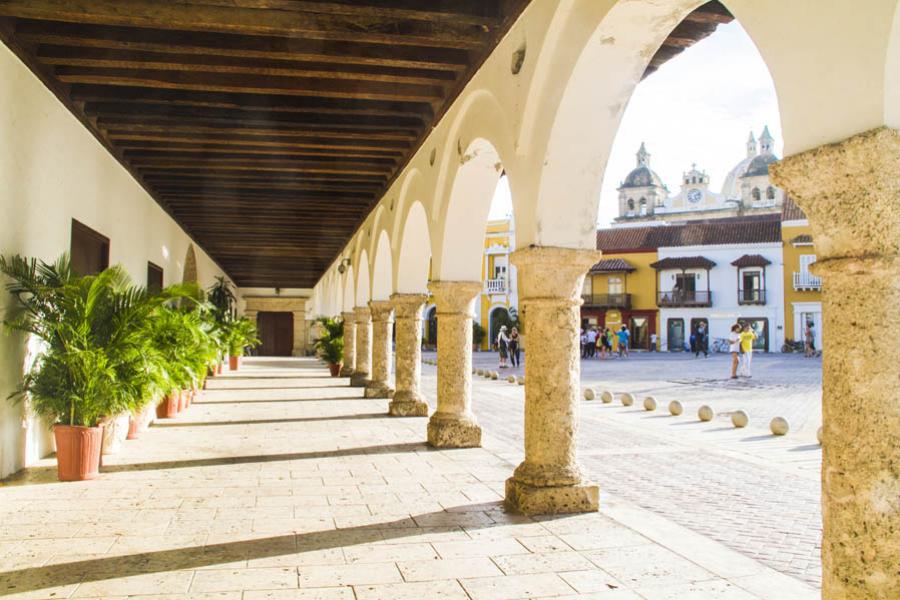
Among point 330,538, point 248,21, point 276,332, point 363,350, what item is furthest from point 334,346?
point 276,332

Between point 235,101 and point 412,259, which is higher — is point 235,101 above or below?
above

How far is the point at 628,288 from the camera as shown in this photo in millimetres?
42156

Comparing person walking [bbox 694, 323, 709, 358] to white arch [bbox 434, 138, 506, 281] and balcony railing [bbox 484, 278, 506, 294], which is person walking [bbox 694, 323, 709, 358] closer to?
balcony railing [bbox 484, 278, 506, 294]

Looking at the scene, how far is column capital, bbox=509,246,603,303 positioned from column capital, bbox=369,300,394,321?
282 inches

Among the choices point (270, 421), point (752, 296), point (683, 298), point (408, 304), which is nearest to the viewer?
point (270, 421)

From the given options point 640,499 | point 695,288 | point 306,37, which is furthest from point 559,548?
point 695,288

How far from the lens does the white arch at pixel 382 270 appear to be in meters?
12.0

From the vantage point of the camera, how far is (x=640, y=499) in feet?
17.5

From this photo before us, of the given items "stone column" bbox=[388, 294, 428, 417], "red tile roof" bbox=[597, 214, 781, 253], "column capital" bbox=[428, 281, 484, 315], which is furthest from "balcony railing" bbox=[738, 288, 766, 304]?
"column capital" bbox=[428, 281, 484, 315]

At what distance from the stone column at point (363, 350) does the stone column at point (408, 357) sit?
4.35 m

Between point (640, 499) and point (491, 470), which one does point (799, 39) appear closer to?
point (640, 499)

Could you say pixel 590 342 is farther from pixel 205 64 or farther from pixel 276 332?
pixel 205 64

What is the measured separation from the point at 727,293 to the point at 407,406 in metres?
34.0

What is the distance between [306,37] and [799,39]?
3.74m
